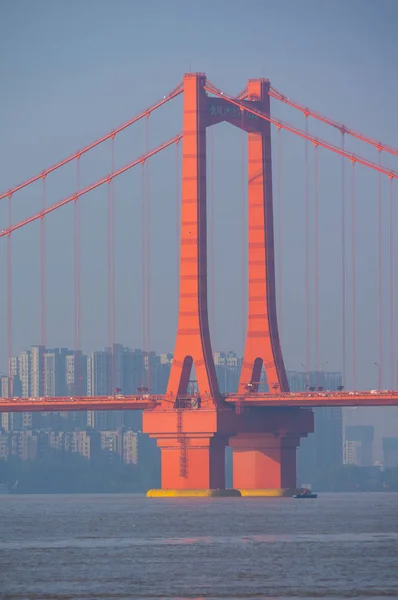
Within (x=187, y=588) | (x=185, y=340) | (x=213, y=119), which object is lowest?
(x=187, y=588)

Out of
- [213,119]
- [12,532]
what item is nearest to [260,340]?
[213,119]

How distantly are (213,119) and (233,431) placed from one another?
21.7m

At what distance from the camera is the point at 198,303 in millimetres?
150000

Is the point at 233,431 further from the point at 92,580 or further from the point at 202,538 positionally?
the point at 92,580


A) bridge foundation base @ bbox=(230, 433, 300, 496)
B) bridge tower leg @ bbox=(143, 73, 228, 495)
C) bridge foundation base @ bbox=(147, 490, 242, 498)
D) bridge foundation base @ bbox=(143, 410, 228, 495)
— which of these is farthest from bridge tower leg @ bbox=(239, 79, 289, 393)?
bridge foundation base @ bbox=(147, 490, 242, 498)

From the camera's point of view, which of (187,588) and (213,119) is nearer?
(187,588)

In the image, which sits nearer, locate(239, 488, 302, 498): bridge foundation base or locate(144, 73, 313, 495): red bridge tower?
locate(144, 73, 313, 495): red bridge tower

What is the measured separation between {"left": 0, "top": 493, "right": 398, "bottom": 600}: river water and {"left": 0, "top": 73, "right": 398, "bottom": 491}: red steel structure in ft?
53.4

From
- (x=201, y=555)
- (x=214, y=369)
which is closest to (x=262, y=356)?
(x=214, y=369)

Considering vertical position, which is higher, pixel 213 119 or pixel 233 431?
pixel 213 119

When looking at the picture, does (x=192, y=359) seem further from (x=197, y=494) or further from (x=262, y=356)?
(x=197, y=494)

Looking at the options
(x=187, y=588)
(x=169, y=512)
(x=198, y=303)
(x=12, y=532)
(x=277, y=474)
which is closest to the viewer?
(x=187, y=588)

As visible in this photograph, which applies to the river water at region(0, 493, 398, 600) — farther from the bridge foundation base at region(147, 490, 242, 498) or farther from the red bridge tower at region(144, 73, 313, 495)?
the bridge foundation base at region(147, 490, 242, 498)

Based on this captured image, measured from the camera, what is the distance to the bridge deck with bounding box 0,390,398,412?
493 ft
